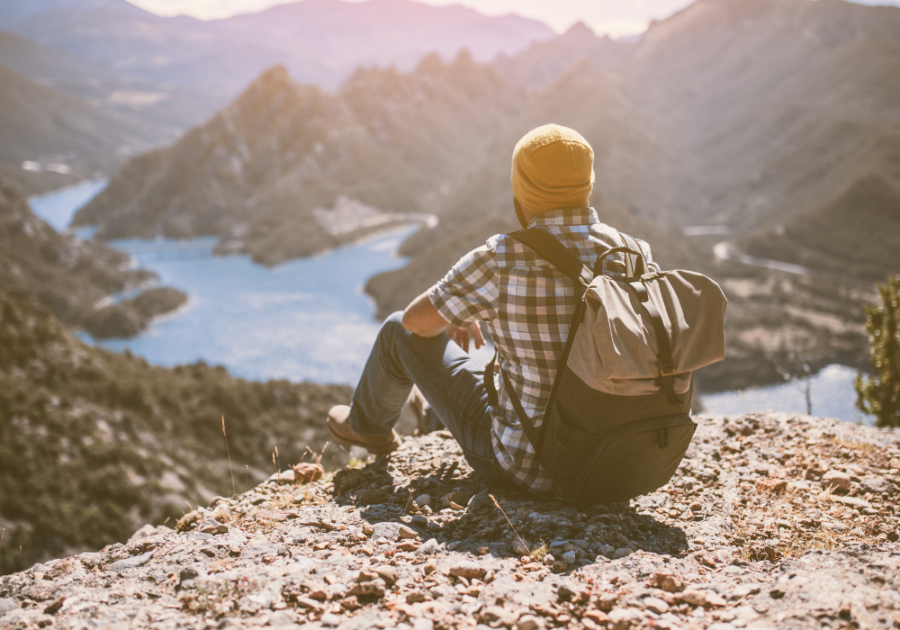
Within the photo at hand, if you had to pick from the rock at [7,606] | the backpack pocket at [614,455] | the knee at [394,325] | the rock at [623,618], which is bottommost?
the rock at [7,606]

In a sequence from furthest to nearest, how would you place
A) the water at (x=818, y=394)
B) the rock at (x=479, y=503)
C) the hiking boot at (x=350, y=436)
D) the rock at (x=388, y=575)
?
the water at (x=818, y=394) < the hiking boot at (x=350, y=436) < the rock at (x=479, y=503) < the rock at (x=388, y=575)

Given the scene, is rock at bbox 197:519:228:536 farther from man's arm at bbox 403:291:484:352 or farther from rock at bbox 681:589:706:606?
rock at bbox 681:589:706:606

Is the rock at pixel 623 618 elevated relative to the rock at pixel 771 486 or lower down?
elevated

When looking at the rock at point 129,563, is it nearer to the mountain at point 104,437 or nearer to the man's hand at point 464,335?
the man's hand at point 464,335

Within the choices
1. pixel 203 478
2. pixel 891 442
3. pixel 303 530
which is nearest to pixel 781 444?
pixel 891 442

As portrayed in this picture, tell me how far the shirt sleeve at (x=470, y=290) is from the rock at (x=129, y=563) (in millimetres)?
2181

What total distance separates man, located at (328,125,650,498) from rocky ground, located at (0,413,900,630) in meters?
0.49

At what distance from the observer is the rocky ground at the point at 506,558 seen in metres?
2.38

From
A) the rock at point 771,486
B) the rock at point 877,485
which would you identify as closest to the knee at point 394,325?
the rock at point 771,486

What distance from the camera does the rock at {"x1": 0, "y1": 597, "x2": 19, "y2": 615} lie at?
8.91 feet

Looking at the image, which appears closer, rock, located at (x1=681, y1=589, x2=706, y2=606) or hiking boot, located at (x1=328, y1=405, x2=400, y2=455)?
rock, located at (x1=681, y1=589, x2=706, y2=606)

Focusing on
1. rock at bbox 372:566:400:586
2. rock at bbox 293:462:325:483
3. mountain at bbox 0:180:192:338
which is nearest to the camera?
rock at bbox 372:566:400:586

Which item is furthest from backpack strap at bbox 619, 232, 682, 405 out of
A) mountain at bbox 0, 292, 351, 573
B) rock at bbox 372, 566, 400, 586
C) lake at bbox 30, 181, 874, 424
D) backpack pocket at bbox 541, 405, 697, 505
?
lake at bbox 30, 181, 874, 424

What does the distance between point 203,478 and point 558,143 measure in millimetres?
20250
